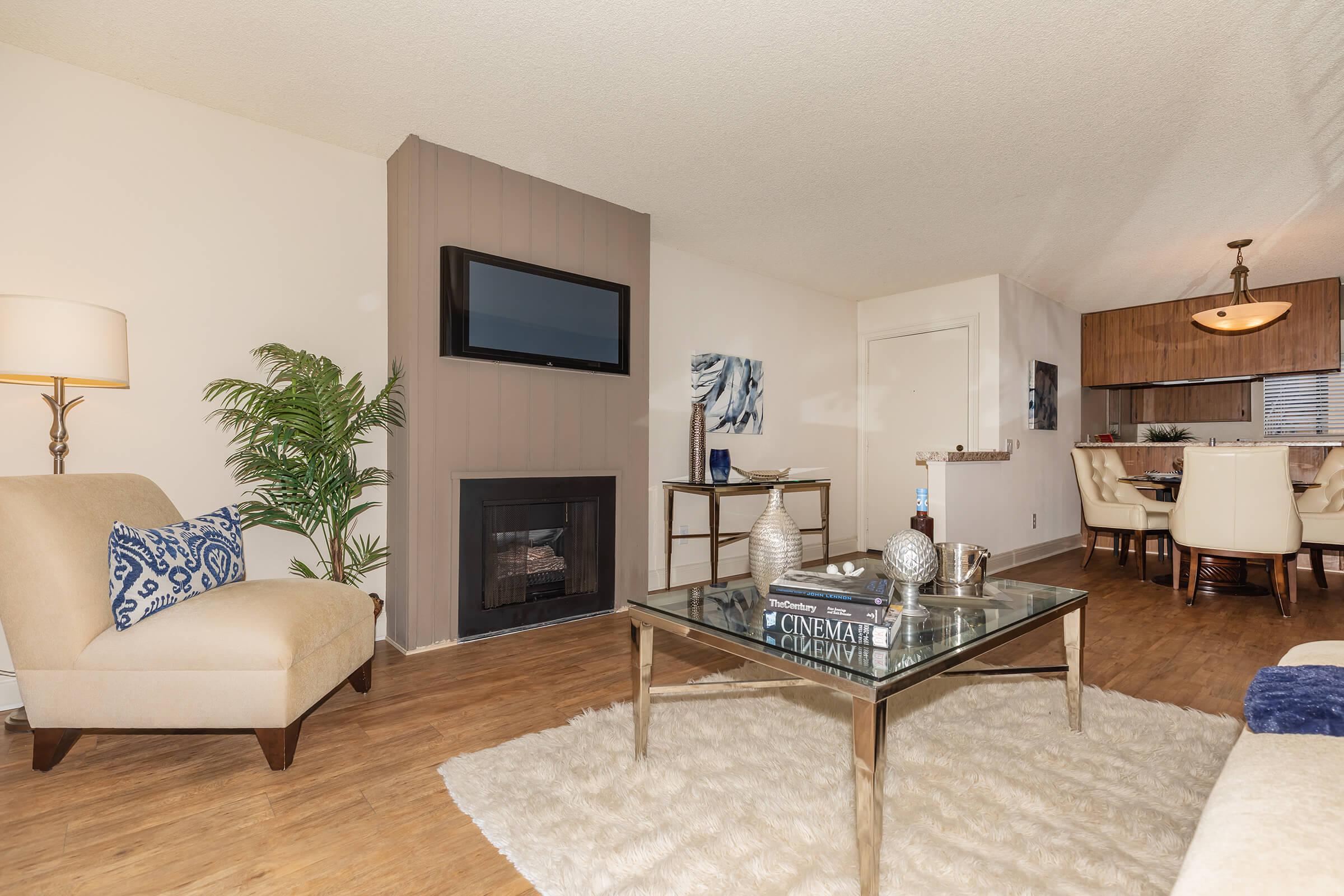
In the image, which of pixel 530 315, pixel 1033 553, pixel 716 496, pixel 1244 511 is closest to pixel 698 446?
pixel 716 496

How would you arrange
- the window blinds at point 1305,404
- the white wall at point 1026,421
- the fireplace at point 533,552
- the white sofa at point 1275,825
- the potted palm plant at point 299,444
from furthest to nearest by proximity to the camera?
1. the window blinds at point 1305,404
2. the white wall at point 1026,421
3. the fireplace at point 533,552
4. the potted palm plant at point 299,444
5. the white sofa at point 1275,825

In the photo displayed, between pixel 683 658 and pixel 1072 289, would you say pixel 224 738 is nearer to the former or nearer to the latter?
pixel 683 658

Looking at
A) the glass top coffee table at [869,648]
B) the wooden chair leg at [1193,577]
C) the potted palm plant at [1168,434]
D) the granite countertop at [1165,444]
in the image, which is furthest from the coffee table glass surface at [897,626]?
the potted palm plant at [1168,434]

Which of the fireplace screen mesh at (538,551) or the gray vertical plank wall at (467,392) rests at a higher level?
the gray vertical plank wall at (467,392)

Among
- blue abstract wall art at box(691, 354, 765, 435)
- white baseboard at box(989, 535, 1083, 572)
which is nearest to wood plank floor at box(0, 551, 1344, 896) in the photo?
white baseboard at box(989, 535, 1083, 572)

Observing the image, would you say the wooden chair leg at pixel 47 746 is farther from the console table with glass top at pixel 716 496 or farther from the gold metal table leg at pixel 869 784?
the console table with glass top at pixel 716 496

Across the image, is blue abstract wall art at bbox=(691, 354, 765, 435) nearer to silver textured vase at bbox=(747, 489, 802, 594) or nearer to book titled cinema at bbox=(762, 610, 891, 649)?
silver textured vase at bbox=(747, 489, 802, 594)

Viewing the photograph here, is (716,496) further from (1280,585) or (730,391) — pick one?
(1280,585)

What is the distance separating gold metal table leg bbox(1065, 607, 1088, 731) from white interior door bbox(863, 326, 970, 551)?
327 centimetres

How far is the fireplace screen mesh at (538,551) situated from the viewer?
3.11m

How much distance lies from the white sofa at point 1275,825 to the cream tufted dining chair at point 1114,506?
13.9ft

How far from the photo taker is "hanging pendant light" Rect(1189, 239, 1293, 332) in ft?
13.6

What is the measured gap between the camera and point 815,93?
8.28 feet

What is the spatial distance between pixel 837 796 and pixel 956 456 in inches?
132
